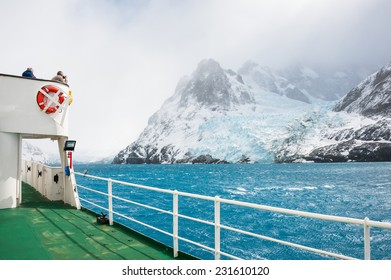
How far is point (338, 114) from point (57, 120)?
119591mm

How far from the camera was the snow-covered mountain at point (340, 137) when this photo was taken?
317 feet

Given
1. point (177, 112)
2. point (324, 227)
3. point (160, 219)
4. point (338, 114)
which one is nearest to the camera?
point (324, 227)

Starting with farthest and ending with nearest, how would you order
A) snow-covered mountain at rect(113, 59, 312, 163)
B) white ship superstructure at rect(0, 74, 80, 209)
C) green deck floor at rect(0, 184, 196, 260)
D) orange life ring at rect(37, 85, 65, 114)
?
snow-covered mountain at rect(113, 59, 312, 163)
orange life ring at rect(37, 85, 65, 114)
white ship superstructure at rect(0, 74, 80, 209)
green deck floor at rect(0, 184, 196, 260)

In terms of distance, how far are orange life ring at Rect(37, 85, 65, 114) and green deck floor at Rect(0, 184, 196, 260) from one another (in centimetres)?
207

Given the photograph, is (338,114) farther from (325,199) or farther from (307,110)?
(325,199)

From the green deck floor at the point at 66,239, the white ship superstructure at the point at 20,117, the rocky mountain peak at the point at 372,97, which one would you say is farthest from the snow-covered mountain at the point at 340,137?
the green deck floor at the point at 66,239

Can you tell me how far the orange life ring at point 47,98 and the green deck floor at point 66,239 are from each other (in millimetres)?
2072

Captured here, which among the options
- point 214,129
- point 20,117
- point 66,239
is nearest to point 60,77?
point 20,117

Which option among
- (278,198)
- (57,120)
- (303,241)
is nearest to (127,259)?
(57,120)

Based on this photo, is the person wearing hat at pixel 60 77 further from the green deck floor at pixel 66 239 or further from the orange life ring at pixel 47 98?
the green deck floor at pixel 66 239

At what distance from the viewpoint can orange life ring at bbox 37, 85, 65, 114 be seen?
625 centimetres

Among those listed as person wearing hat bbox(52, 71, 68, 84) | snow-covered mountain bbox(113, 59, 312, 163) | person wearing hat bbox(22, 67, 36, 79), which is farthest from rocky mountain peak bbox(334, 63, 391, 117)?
person wearing hat bbox(22, 67, 36, 79)

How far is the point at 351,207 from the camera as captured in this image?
69.1ft

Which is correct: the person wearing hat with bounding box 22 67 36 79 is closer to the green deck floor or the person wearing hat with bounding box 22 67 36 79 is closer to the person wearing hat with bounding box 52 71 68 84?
the person wearing hat with bounding box 52 71 68 84
